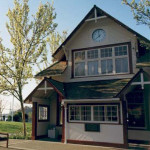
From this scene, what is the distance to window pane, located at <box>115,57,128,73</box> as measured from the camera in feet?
46.8

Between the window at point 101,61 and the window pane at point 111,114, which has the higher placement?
the window at point 101,61

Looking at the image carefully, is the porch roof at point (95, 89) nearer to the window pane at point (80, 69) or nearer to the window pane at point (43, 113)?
the window pane at point (80, 69)

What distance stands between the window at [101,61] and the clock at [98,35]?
0.94 metres

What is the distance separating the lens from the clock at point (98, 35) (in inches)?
605

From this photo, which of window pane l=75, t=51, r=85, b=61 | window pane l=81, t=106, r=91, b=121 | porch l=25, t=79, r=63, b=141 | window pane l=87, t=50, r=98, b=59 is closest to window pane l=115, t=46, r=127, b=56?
window pane l=87, t=50, r=98, b=59

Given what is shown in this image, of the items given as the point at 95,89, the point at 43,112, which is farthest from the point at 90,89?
the point at 43,112

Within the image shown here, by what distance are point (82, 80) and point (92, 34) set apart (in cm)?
399

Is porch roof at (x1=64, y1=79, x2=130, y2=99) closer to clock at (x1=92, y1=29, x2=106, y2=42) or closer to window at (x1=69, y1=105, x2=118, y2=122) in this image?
window at (x1=69, y1=105, x2=118, y2=122)

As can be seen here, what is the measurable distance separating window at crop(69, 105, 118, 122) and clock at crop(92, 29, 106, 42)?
5.65m

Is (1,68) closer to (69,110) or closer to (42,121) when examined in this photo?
(42,121)

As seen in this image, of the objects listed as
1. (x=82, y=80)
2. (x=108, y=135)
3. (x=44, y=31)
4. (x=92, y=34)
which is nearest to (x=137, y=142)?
(x=108, y=135)

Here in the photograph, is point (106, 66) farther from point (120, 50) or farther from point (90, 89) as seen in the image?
point (90, 89)

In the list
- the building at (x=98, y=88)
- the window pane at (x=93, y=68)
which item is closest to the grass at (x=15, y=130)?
the building at (x=98, y=88)

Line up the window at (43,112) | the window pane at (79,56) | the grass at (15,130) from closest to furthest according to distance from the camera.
→ the window pane at (79,56), the window at (43,112), the grass at (15,130)
